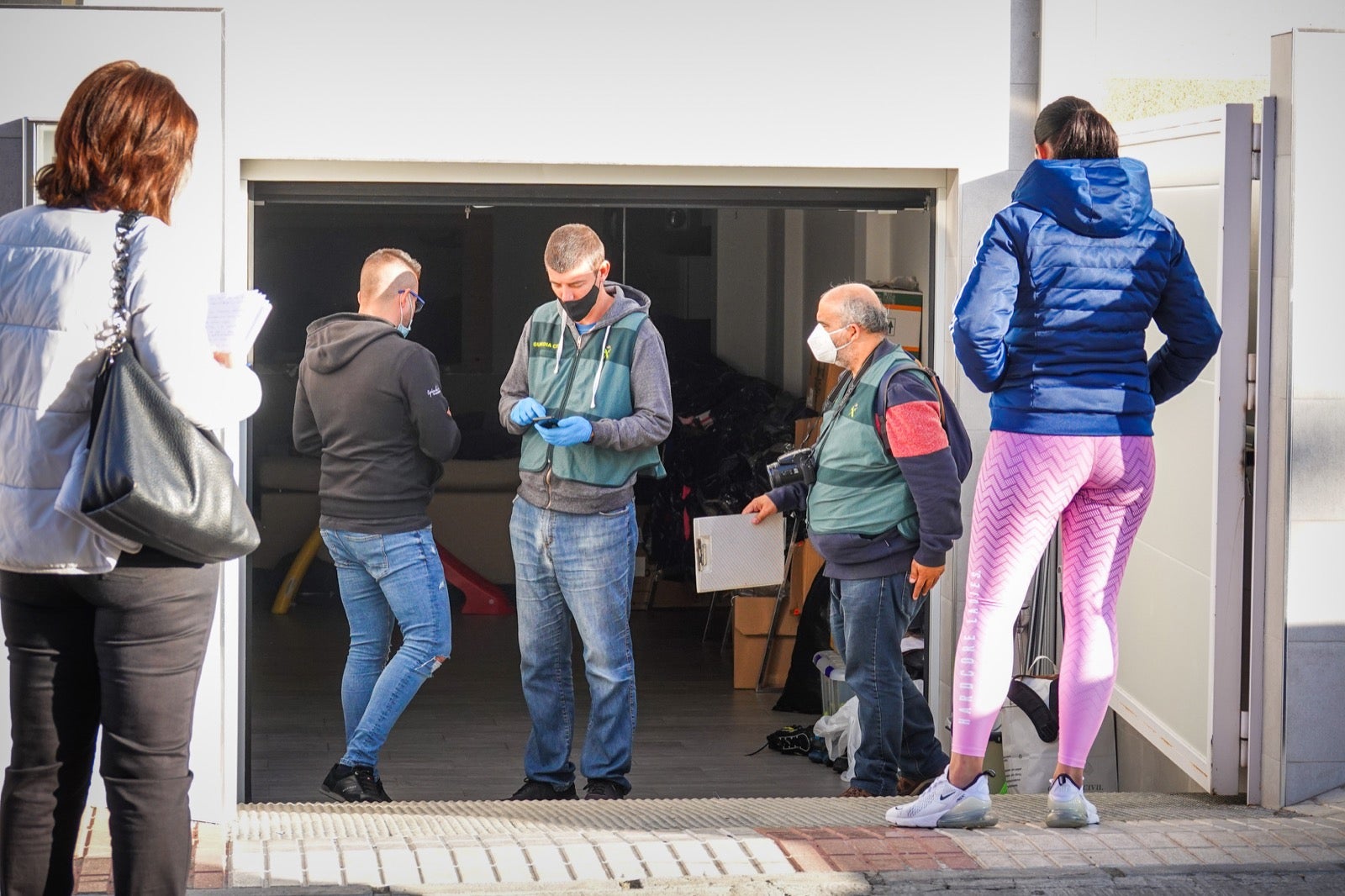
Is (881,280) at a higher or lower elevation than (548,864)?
higher

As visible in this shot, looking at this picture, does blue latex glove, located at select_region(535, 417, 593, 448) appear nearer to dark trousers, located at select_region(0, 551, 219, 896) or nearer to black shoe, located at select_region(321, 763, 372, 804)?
black shoe, located at select_region(321, 763, 372, 804)

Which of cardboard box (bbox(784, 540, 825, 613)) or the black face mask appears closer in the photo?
the black face mask

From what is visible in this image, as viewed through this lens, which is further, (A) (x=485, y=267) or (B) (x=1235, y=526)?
(A) (x=485, y=267)

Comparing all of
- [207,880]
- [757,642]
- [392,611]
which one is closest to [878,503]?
[392,611]

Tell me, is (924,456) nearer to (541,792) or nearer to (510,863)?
(541,792)

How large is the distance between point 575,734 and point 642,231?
3.94 meters

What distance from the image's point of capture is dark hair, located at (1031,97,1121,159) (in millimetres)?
3809

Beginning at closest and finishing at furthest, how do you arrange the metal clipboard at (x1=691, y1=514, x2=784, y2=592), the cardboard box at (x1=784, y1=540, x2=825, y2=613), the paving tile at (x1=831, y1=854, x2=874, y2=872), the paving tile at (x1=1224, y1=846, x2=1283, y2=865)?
the paving tile at (x1=831, y1=854, x2=874, y2=872)
the paving tile at (x1=1224, y1=846, x2=1283, y2=865)
the metal clipboard at (x1=691, y1=514, x2=784, y2=592)
the cardboard box at (x1=784, y1=540, x2=825, y2=613)

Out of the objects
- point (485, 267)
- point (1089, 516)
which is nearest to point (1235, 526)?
point (1089, 516)

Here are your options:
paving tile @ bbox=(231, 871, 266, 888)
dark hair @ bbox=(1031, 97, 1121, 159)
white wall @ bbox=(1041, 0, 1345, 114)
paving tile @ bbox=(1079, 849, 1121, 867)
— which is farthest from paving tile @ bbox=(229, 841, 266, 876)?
white wall @ bbox=(1041, 0, 1345, 114)

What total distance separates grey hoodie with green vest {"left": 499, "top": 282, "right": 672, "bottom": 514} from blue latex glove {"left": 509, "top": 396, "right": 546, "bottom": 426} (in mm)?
39

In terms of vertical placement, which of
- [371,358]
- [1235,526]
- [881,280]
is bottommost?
[1235,526]

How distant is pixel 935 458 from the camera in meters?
4.74

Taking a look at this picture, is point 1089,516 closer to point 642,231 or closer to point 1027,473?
point 1027,473
